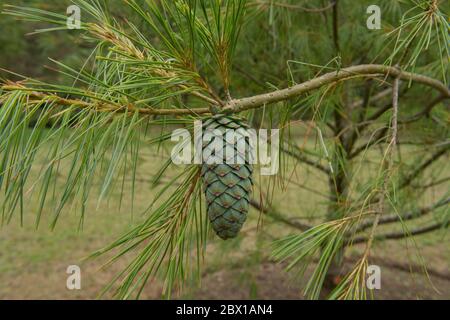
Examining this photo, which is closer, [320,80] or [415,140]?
[320,80]

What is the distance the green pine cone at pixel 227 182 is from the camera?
428 mm

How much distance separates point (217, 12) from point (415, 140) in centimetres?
88

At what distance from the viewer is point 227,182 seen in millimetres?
427

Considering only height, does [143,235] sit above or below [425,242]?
above

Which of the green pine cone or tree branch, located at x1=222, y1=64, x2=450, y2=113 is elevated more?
tree branch, located at x1=222, y1=64, x2=450, y2=113

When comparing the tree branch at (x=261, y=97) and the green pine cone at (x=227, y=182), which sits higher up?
the tree branch at (x=261, y=97)

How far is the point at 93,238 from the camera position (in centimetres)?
303

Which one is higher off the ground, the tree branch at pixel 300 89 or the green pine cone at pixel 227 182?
the tree branch at pixel 300 89

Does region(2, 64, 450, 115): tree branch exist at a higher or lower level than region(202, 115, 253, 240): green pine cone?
higher

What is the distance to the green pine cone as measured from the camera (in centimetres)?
43

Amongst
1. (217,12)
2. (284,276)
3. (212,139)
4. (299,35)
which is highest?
(299,35)

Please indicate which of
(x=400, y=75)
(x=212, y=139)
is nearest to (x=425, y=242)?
(x=400, y=75)
